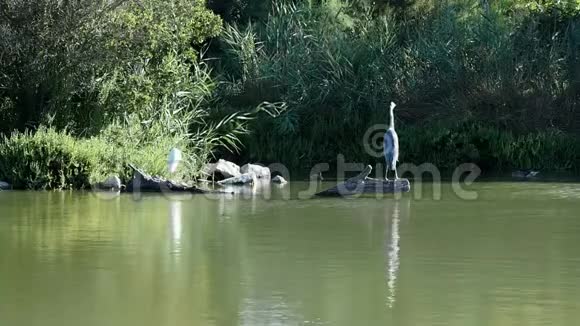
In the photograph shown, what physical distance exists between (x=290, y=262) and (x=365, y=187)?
20.6 feet

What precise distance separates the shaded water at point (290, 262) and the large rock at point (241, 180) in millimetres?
3187

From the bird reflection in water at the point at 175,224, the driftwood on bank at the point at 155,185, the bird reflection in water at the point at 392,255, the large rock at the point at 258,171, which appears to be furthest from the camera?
the large rock at the point at 258,171

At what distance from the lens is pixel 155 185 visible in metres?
18.2

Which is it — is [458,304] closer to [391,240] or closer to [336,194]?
[391,240]

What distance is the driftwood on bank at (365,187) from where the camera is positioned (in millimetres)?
17266

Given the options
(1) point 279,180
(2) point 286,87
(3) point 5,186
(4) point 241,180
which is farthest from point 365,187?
(2) point 286,87

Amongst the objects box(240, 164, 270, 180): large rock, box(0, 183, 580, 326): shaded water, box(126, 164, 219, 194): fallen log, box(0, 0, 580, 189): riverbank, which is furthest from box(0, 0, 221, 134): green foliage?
box(0, 183, 580, 326): shaded water

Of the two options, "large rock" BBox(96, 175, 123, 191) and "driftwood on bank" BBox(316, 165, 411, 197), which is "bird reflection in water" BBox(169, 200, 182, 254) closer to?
"large rock" BBox(96, 175, 123, 191)

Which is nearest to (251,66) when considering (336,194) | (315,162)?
(315,162)

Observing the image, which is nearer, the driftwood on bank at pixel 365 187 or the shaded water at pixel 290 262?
the shaded water at pixel 290 262

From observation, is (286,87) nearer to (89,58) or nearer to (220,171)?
(220,171)

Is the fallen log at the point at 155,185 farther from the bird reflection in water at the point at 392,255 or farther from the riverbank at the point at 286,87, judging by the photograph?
the bird reflection in water at the point at 392,255

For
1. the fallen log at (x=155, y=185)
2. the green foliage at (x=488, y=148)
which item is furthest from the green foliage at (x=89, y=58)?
the green foliage at (x=488, y=148)

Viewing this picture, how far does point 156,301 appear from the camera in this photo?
30.4ft
